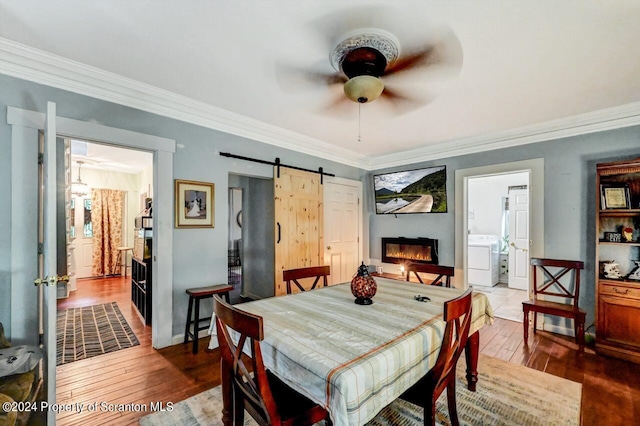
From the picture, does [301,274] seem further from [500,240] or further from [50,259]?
[500,240]

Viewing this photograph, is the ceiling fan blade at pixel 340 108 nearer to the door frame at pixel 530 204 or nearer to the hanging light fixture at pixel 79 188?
the door frame at pixel 530 204

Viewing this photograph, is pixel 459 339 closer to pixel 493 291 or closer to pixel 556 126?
pixel 556 126

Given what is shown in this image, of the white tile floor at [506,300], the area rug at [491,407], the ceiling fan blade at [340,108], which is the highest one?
the ceiling fan blade at [340,108]

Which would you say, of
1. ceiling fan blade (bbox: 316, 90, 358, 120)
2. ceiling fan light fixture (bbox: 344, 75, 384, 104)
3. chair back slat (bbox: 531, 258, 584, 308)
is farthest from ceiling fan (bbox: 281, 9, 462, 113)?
chair back slat (bbox: 531, 258, 584, 308)

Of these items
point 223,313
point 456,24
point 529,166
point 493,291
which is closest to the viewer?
point 223,313

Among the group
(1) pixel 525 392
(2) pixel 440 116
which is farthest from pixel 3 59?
(1) pixel 525 392

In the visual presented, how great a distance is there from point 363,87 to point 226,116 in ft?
6.24

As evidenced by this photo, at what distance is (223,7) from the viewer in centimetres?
163

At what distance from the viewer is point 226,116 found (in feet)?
10.6

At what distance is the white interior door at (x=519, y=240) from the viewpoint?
5.30 meters

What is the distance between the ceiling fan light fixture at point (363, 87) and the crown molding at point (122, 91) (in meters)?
1.76

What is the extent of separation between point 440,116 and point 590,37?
1.45 metres

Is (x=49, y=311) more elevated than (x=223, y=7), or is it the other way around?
(x=223, y=7)

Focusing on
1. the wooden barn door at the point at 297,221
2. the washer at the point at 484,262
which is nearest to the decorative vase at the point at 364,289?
the wooden barn door at the point at 297,221
